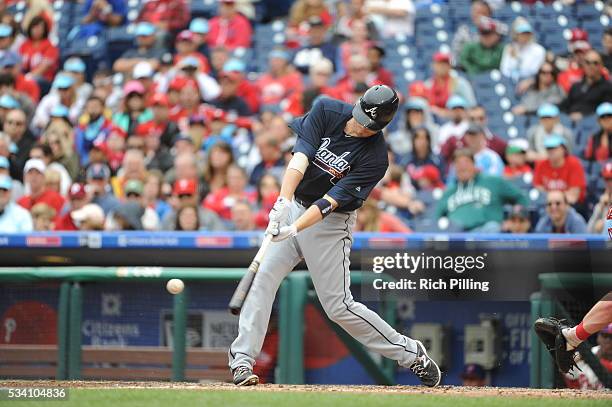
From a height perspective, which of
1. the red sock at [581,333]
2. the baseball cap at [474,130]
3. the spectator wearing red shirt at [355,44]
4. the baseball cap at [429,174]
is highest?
the spectator wearing red shirt at [355,44]

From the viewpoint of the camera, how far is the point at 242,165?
10805 millimetres

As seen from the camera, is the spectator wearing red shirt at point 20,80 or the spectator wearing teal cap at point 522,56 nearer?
the spectator wearing teal cap at point 522,56

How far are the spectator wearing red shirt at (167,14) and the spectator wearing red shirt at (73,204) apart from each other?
333 cm

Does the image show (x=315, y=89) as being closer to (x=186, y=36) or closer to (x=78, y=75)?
(x=186, y=36)

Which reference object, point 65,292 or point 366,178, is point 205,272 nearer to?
point 65,292

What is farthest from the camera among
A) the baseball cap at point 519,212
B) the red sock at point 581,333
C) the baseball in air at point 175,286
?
the baseball cap at point 519,212

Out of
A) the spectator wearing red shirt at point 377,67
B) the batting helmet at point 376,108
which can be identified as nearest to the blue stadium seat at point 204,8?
the spectator wearing red shirt at point 377,67

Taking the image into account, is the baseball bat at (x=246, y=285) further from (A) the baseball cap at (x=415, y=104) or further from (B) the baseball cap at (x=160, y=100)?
(B) the baseball cap at (x=160, y=100)

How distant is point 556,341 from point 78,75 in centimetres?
764

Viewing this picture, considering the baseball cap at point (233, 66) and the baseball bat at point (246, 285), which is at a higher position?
the baseball cap at point (233, 66)

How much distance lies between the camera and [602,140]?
10.2 metres

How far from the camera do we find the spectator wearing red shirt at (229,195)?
32.0 ft

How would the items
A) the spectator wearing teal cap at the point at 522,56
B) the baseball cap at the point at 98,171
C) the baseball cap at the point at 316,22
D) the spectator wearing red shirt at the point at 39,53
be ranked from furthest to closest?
the spectator wearing red shirt at the point at 39,53, the baseball cap at the point at 316,22, the spectator wearing teal cap at the point at 522,56, the baseball cap at the point at 98,171

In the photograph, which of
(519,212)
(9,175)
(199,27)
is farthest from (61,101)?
(519,212)
